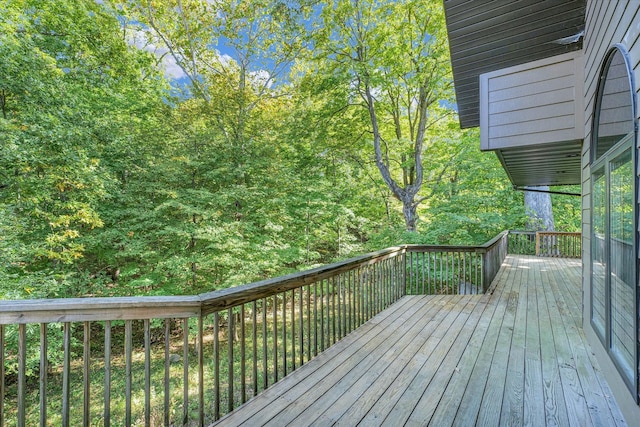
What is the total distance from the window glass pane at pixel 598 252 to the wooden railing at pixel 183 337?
2.16 meters

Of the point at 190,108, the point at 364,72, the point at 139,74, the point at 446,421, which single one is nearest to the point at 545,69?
the point at 446,421

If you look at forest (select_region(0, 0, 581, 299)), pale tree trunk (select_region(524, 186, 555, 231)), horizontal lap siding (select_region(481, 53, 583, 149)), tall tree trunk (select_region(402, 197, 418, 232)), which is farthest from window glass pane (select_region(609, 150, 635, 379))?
pale tree trunk (select_region(524, 186, 555, 231))

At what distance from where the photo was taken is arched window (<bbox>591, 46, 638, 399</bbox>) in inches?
70.2

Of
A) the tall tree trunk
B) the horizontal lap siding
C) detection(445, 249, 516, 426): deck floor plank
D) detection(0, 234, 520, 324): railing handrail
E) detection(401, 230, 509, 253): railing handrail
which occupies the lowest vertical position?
detection(445, 249, 516, 426): deck floor plank

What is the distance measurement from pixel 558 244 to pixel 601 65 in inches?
391

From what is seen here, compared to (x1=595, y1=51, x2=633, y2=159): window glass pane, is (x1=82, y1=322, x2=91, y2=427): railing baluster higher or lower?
lower

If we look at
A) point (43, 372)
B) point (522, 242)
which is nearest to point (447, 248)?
point (43, 372)

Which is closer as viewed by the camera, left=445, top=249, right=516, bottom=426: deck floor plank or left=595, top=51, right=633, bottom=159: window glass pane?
left=595, top=51, right=633, bottom=159: window glass pane

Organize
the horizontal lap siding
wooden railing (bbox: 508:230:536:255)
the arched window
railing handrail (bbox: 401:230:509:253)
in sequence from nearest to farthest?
the arched window, the horizontal lap siding, railing handrail (bbox: 401:230:509:253), wooden railing (bbox: 508:230:536:255)

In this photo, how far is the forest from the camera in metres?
6.18

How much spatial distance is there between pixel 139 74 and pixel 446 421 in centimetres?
1213

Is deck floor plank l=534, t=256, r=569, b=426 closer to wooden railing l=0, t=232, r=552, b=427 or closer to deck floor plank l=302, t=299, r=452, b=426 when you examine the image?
deck floor plank l=302, t=299, r=452, b=426

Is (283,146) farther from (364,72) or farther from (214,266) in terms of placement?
(214,266)

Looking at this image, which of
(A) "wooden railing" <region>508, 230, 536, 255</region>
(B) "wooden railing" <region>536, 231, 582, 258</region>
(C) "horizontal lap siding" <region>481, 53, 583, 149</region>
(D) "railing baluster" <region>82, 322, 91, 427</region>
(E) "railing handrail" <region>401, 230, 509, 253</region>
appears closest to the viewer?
(D) "railing baluster" <region>82, 322, 91, 427</region>
